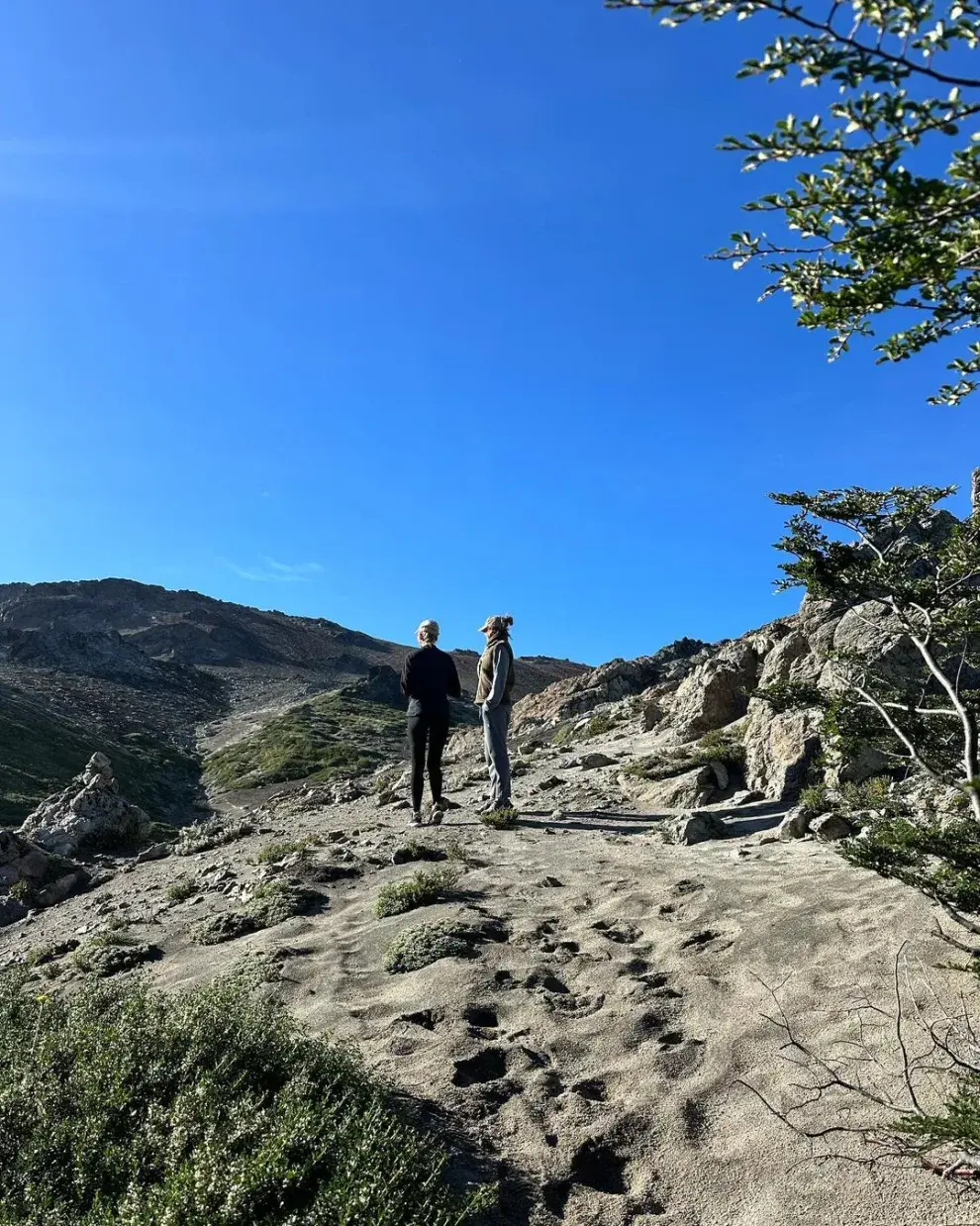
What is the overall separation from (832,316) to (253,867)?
10.3m

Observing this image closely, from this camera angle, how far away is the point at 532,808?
509 inches

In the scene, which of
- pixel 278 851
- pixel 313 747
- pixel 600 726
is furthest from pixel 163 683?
pixel 278 851

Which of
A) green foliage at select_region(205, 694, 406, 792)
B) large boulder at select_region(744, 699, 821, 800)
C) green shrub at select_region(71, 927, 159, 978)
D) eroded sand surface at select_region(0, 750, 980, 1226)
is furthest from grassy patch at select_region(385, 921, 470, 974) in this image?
green foliage at select_region(205, 694, 406, 792)

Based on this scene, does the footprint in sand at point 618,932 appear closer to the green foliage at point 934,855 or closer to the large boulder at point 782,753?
the green foliage at point 934,855

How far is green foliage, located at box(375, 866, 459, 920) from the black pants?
10.4 ft

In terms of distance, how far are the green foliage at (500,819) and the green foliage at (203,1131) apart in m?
6.52

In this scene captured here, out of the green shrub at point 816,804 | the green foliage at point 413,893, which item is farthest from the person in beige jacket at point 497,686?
the green shrub at point 816,804

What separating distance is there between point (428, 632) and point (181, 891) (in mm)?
4868

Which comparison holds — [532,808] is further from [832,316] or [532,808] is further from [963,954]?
[832,316]

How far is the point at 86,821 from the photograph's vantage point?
1605 cm

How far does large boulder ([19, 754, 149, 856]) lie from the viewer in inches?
613

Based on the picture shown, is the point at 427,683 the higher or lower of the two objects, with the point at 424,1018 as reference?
higher

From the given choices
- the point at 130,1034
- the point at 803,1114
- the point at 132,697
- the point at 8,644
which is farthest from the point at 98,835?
the point at 8,644

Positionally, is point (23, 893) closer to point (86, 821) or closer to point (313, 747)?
point (86, 821)
